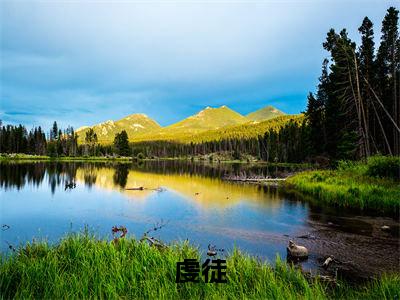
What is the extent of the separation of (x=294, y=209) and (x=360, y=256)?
13.6 meters

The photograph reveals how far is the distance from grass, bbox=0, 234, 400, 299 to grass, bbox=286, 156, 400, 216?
1771 centimetres

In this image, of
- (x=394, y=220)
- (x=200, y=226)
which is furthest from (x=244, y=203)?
(x=394, y=220)

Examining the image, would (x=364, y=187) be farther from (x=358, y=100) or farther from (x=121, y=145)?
(x=121, y=145)

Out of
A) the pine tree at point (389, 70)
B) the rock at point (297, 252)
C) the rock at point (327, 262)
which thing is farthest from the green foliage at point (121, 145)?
the rock at point (327, 262)

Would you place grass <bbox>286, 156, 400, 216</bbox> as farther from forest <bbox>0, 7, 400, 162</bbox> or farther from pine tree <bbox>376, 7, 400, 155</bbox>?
pine tree <bbox>376, 7, 400, 155</bbox>

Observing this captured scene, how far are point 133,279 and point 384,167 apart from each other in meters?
28.1

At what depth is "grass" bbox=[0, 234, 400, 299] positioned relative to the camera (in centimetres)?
823

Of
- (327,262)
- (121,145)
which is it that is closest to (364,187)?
(327,262)

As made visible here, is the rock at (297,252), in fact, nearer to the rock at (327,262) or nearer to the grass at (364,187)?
the rock at (327,262)

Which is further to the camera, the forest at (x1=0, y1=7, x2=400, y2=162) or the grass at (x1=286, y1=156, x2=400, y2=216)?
the forest at (x1=0, y1=7, x2=400, y2=162)

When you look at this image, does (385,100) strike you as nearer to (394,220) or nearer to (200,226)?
(394,220)

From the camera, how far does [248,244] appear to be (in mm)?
17703

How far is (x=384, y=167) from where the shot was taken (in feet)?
98.8

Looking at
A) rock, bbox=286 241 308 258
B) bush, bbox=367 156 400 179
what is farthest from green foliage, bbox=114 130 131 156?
rock, bbox=286 241 308 258
